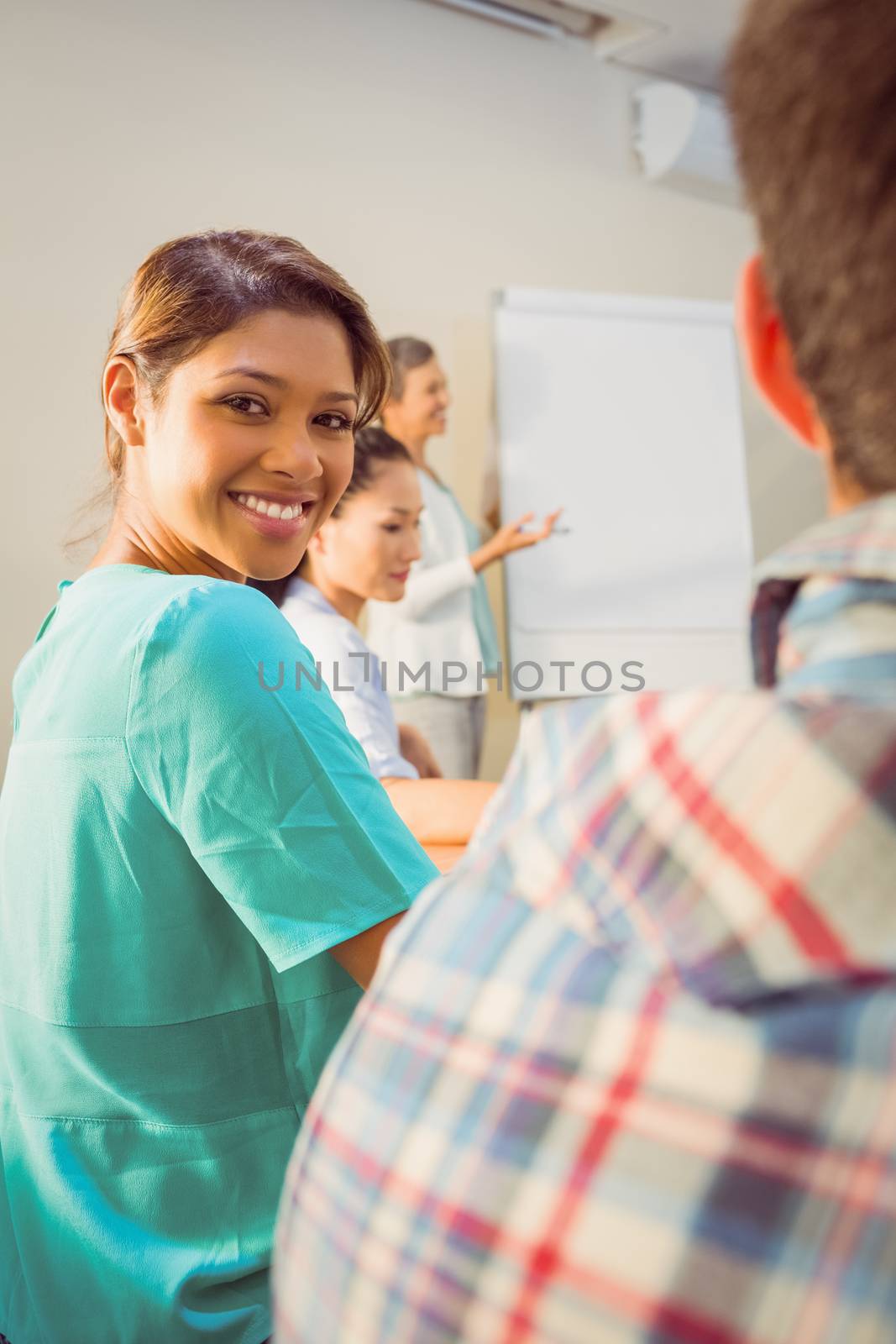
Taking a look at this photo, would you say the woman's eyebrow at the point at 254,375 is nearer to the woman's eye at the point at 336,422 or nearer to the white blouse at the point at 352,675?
the woman's eye at the point at 336,422

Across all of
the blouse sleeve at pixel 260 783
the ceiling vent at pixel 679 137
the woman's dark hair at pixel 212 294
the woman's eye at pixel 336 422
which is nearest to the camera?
the blouse sleeve at pixel 260 783

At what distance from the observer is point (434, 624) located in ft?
11.5

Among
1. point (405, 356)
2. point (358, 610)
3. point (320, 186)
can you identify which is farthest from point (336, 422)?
point (320, 186)

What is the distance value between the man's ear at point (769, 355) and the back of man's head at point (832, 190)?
0.9 inches

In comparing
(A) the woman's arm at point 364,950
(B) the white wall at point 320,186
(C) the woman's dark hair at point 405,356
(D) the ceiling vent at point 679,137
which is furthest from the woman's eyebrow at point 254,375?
(D) the ceiling vent at point 679,137

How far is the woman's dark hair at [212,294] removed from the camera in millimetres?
977

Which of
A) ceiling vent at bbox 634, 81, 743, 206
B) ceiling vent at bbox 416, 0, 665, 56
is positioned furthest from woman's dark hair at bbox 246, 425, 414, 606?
ceiling vent at bbox 634, 81, 743, 206

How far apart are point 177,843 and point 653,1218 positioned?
0.52 m

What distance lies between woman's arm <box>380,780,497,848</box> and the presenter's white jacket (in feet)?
6.06

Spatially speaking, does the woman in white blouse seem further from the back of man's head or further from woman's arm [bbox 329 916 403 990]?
the back of man's head

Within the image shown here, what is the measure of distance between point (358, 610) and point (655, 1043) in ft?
6.64

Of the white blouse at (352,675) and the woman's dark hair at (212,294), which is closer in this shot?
the woman's dark hair at (212,294)

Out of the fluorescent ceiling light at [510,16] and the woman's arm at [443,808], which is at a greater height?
the fluorescent ceiling light at [510,16]

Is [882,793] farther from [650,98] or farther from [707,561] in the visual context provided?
[650,98]
